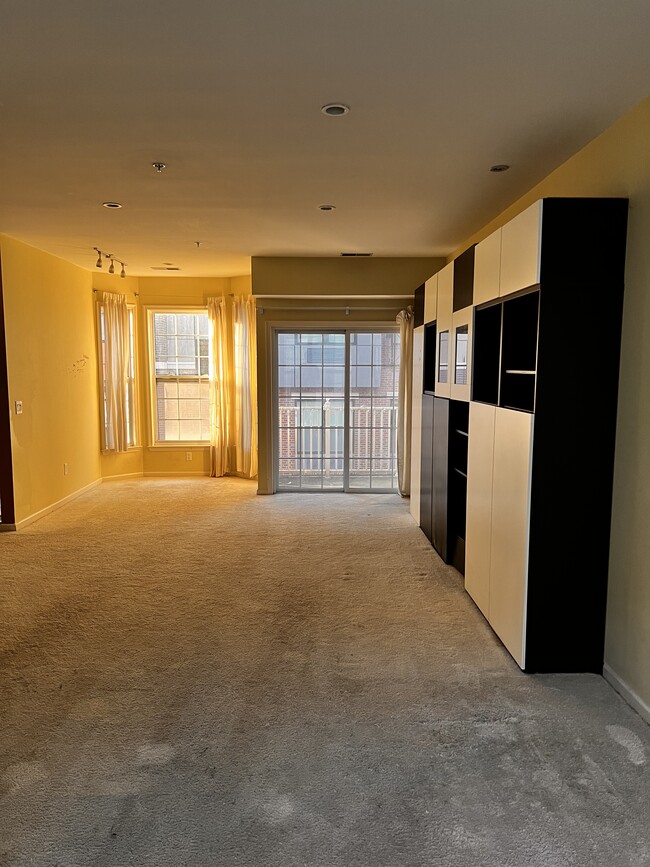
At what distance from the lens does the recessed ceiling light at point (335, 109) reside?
99.7 inches

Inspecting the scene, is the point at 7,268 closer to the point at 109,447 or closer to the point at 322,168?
the point at 109,447

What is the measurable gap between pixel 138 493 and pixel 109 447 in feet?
3.09

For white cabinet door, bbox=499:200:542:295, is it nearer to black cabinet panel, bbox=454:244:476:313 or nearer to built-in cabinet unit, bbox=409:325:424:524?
black cabinet panel, bbox=454:244:476:313

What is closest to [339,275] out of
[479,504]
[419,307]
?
[419,307]

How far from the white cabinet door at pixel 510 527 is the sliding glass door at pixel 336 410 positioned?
11.8 ft

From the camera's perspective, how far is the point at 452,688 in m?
2.73

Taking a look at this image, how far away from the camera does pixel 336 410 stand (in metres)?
6.80

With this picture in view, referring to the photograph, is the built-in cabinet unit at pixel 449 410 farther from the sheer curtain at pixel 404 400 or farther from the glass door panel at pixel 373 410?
the glass door panel at pixel 373 410

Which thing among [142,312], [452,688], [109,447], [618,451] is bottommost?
[452,688]

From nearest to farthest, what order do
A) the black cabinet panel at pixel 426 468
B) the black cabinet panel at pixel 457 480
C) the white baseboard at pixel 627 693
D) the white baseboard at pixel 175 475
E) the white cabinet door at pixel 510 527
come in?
the white baseboard at pixel 627 693, the white cabinet door at pixel 510 527, the black cabinet panel at pixel 457 480, the black cabinet panel at pixel 426 468, the white baseboard at pixel 175 475

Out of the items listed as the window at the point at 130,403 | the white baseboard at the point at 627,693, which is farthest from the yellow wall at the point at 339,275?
the white baseboard at the point at 627,693

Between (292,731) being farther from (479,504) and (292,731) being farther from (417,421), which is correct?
(417,421)

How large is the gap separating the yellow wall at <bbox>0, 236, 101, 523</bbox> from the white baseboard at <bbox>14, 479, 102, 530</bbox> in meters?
0.04

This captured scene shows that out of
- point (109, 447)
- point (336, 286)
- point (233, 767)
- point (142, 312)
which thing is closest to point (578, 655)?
point (233, 767)
